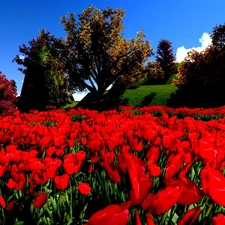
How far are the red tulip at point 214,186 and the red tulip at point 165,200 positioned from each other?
0.14 meters

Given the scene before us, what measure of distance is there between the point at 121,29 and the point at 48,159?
2410cm

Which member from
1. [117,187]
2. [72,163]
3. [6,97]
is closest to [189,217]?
[117,187]

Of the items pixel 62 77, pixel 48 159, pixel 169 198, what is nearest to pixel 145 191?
pixel 169 198

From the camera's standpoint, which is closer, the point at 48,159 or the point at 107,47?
the point at 48,159

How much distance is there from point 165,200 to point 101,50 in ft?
79.3

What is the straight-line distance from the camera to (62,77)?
27.1m

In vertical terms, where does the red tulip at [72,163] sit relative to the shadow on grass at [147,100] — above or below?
below

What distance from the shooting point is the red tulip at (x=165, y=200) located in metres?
1.07

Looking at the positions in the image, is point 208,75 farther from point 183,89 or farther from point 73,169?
point 73,169

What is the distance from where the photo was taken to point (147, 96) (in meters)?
26.9

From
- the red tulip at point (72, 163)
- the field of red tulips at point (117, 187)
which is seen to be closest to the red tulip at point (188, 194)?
the field of red tulips at point (117, 187)

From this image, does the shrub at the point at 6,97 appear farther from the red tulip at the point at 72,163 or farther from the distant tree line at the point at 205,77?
the distant tree line at the point at 205,77

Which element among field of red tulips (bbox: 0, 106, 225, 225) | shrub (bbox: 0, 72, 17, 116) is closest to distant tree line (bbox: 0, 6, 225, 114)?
shrub (bbox: 0, 72, 17, 116)

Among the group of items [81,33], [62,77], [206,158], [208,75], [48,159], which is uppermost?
[81,33]
